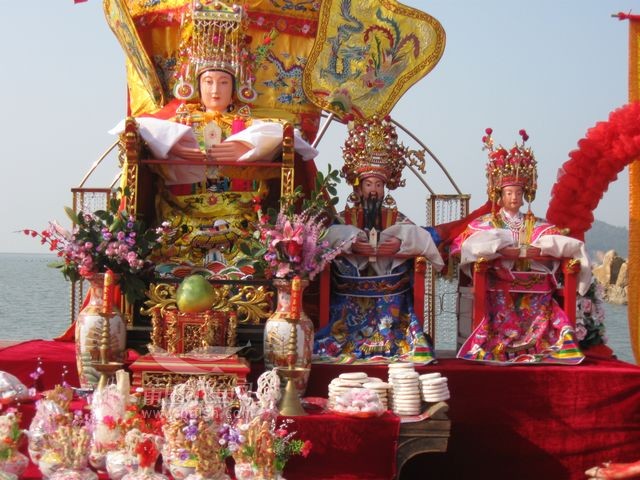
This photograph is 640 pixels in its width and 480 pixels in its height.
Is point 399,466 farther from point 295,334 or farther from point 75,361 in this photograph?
point 75,361

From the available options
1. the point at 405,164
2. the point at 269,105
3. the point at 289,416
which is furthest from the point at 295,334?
the point at 269,105

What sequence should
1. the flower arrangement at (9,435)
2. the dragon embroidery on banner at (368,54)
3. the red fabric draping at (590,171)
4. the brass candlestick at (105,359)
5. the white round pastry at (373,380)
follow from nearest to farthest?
1. the flower arrangement at (9,435)
2. the brass candlestick at (105,359)
3. the white round pastry at (373,380)
4. the red fabric draping at (590,171)
5. the dragon embroidery on banner at (368,54)

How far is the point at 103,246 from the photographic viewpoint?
623cm

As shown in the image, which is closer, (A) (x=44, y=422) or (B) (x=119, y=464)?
(B) (x=119, y=464)

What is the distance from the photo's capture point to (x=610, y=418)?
632 centimetres

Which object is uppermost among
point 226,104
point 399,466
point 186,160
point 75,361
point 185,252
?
point 226,104

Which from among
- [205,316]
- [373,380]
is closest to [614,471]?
[373,380]

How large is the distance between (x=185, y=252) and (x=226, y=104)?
3.53ft

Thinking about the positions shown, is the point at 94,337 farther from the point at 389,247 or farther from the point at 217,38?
the point at 217,38

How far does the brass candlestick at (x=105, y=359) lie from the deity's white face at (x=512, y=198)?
270 cm

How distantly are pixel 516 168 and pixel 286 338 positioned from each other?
206 centimetres

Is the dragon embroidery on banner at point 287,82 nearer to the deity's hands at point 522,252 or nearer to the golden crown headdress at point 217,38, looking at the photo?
the golden crown headdress at point 217,38

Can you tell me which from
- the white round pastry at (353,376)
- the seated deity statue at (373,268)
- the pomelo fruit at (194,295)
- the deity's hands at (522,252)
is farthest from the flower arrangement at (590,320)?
the pomelo fruit at (194,295)

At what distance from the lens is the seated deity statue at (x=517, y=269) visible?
6688 mm
